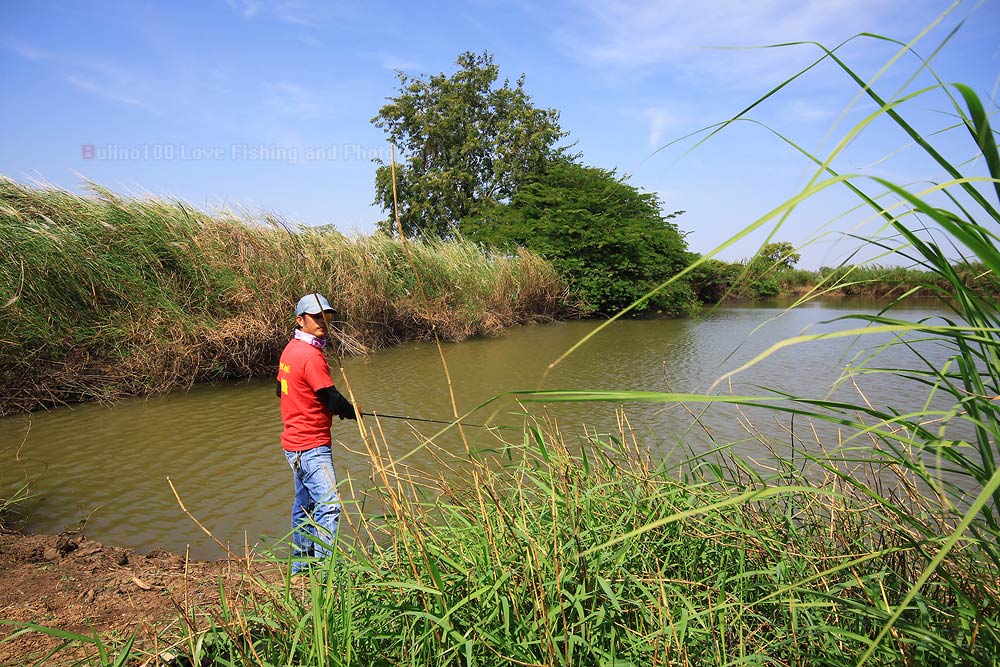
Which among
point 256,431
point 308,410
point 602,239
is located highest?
point 602,239

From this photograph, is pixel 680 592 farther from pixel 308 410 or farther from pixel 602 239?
pixel 602 239

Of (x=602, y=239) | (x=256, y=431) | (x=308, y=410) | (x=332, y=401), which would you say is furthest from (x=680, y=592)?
(x=602, y=239)

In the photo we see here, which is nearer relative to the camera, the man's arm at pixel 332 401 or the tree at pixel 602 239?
the man's arm at pixel 332 401

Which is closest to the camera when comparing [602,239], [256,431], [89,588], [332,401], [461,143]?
[89,588]

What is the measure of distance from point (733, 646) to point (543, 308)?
791 inches

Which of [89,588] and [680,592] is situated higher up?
[680,592]

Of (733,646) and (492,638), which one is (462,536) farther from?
(733,646)

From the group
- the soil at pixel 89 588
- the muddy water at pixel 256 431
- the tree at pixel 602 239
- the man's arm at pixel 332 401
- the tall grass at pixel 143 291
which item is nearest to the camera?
the soil at pixel 89 588

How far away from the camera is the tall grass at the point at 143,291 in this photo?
8.25 meters

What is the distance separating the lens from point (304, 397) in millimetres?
3971

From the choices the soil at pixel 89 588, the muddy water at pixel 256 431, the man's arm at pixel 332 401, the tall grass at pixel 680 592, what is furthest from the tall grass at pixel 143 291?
the tall grass at pixel 680 592

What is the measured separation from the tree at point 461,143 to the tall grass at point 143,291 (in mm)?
26292

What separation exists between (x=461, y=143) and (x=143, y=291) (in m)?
32.8

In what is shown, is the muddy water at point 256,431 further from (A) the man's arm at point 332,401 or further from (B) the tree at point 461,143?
(B) the tree at point 461,143
